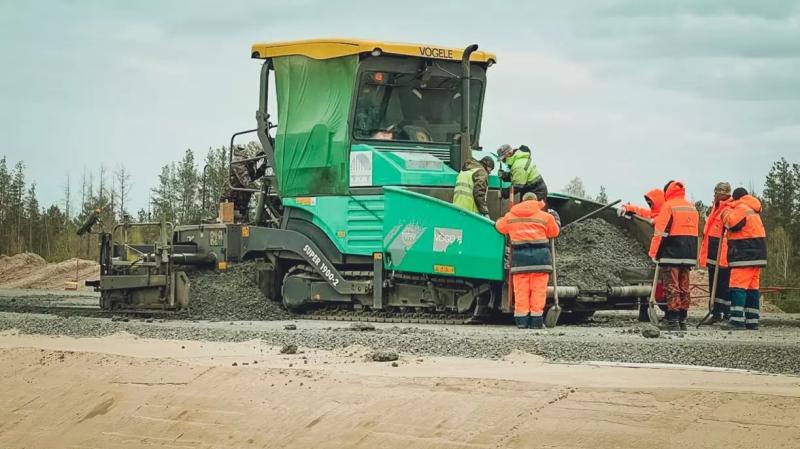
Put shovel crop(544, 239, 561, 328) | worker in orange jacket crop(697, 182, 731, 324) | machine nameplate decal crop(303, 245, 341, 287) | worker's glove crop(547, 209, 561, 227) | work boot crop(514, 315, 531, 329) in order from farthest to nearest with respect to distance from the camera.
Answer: machine nameplate decal crop(303, 245, 341, 287), worker's glove crop(547, 209, 561, 227), worker in orange jacket crop(697, 182, 731, 324), shovel crop(544, 239, 561, 328), work boot crop(514, 315, 531, 329)

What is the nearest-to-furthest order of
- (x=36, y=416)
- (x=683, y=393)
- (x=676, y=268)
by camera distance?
1. (x=683, y=393)
2. (x=36, y=416)
3. (x=676, y=268)

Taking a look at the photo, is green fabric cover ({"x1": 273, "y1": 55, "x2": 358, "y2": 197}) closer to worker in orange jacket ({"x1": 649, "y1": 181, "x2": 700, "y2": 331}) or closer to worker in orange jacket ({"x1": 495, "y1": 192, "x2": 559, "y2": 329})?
worker in orange jacket ({"x1": 495, "y1": 192, "x2": 559, "y2": 329})

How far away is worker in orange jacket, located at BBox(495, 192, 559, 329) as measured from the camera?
12.5 m

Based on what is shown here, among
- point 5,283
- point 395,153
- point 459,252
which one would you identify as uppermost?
point 395,153

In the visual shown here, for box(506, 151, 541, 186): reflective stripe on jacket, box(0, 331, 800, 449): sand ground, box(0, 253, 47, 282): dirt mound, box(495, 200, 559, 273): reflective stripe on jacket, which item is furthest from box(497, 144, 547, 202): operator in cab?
box(0, 253, 47, 282): dirt mound

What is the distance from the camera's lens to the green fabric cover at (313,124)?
14.4m

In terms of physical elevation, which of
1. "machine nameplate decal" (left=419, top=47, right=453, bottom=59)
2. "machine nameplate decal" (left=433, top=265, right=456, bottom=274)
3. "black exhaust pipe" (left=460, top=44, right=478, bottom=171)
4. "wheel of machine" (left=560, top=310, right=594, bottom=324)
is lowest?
"wheel of machine" (left=560, top=310, right=594, bottom=324)

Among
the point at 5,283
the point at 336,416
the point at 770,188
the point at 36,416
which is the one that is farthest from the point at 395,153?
the point at 770,188

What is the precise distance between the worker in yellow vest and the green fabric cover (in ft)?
5.45

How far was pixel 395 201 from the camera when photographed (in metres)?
13.7

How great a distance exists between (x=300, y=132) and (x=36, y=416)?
6.58m

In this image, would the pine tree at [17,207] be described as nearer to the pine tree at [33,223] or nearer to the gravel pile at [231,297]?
the pine tree at [33,223]

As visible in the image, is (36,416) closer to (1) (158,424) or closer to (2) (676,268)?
(1) (158,424)

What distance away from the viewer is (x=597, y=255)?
14.0 meters
